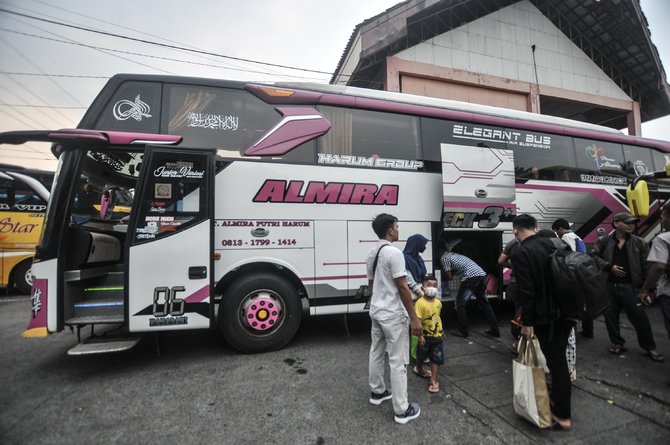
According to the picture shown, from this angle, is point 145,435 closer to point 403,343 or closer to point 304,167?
point 403,343

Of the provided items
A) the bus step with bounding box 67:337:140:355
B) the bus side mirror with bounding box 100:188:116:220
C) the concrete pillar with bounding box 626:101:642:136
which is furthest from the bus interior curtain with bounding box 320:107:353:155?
the concrete pillar with bounding box 626:101:642:136

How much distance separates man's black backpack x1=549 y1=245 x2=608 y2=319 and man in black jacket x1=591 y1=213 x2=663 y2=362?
84.9 inches

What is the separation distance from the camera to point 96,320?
3.82 meters

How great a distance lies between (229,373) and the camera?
3721 mm

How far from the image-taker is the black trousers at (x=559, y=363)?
8.70 ft

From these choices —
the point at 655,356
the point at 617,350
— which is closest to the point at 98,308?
the point at 617,350

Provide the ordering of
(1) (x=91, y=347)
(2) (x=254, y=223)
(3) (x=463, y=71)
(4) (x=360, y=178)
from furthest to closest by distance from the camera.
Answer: (3) (x=463, y=71) < (4) (x=360, y=178) < (2) (x=254, y=223) < (1) (x=91, y=347)

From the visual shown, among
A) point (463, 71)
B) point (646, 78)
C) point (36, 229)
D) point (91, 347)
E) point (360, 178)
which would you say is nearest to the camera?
point (91, 347)

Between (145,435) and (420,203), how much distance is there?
4.31 metres

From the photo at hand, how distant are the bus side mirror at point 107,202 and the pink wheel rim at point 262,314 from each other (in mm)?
3231

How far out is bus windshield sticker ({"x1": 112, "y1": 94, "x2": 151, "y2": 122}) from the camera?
402 centimetres

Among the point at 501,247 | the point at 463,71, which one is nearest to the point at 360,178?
the point at 501,247

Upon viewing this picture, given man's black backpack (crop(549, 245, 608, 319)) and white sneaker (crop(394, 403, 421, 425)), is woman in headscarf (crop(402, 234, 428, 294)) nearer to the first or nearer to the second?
white sneaker (crop(394, 403, 421, 425))

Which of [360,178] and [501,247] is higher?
[360,178]
